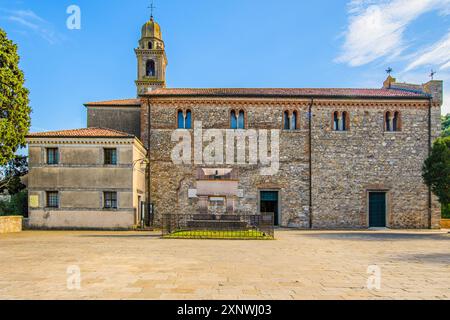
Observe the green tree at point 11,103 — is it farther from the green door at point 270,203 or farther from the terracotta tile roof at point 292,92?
the green door at point 270,203

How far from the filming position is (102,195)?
22.2 m

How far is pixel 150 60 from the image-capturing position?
3916 cm

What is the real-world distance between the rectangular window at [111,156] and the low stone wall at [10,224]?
668 cm

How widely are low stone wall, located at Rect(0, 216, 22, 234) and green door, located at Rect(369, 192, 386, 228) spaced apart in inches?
995

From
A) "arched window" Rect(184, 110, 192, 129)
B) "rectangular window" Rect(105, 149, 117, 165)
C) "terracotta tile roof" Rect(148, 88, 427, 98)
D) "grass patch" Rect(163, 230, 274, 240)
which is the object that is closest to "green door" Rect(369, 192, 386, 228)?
"terracotta tile roof" Rect(148, 88, 427, 98)

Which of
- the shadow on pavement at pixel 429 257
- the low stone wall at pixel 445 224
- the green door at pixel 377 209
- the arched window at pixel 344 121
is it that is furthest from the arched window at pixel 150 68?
the shadow on pavement at pixel 429 257

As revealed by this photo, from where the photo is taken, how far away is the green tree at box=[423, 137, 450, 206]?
817 inches

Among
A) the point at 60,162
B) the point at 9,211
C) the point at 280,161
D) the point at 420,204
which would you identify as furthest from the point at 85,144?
the point at 420,204

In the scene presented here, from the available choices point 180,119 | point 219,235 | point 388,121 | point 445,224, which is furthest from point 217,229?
point 445,224

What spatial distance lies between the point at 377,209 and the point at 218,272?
70.2ft

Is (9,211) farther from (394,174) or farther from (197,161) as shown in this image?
(394,174)

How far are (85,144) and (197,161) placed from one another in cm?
Result: 808

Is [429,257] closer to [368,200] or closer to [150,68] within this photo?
[368,200]

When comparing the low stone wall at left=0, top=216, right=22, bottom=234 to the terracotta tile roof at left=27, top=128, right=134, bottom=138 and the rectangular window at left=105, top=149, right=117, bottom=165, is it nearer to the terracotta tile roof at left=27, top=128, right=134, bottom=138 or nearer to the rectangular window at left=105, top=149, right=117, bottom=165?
the terracotta tile roof at left=27, top=128, right=134, bottom=138
